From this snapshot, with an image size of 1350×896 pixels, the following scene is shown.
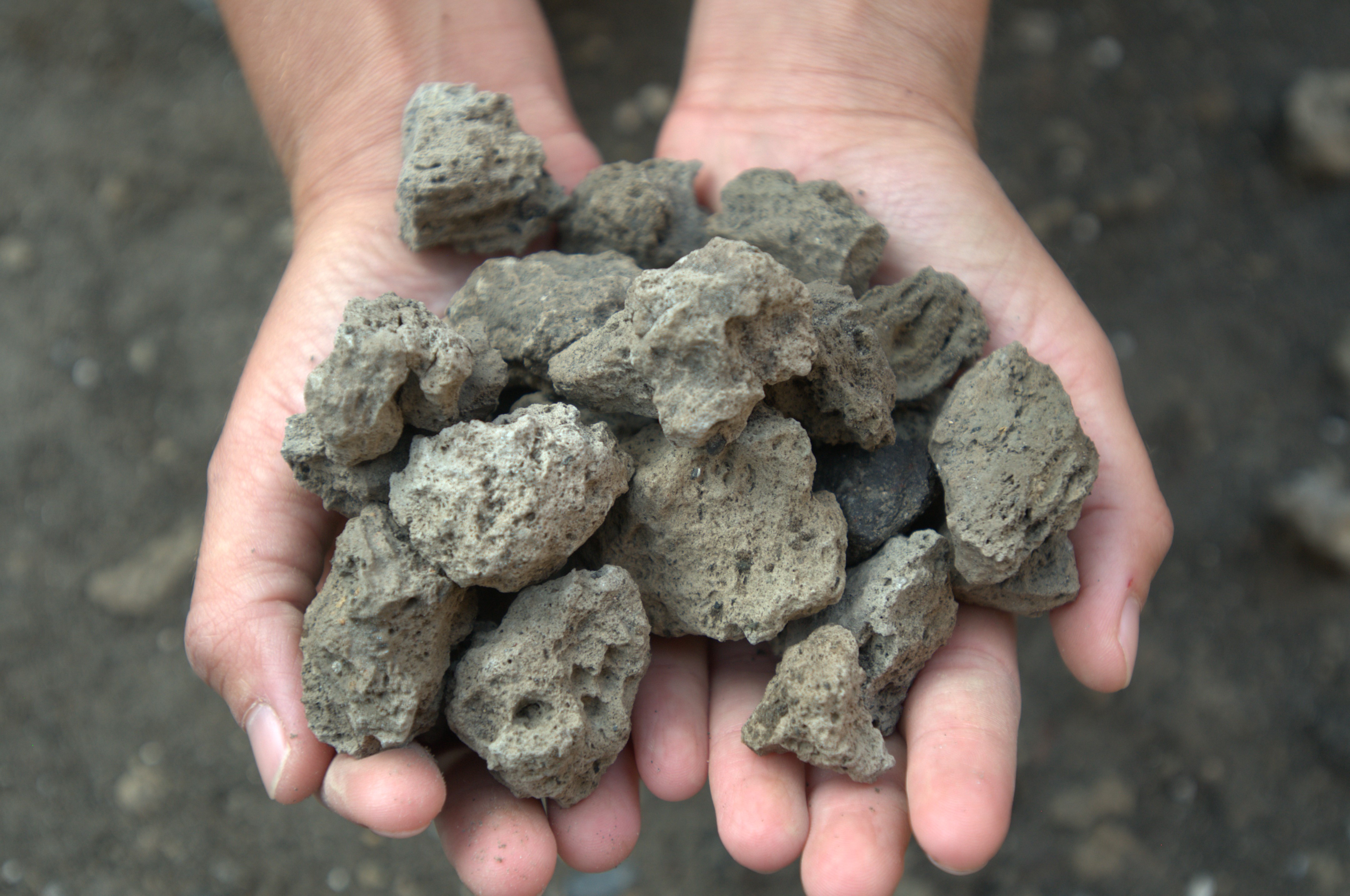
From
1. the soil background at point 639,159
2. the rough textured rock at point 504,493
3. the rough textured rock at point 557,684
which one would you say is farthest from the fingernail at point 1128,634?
the soil background at point 639,159

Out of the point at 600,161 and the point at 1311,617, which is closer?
the point at 600,161

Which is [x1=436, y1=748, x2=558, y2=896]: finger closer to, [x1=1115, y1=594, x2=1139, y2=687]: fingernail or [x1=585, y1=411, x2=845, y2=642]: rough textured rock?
[x1=585, y1=411, x2=845, y2=642]: rough textured rock

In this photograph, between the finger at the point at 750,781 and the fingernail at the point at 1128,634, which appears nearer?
the finger at the point at 750,781

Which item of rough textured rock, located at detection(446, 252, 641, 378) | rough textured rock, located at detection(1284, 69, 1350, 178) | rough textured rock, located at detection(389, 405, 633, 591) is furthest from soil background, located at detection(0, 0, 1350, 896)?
rough textured rock, located at detection(446, 252, 641, 378)

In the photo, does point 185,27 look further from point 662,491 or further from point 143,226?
point 662,491

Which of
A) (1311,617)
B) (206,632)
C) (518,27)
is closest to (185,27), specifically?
(518,27)

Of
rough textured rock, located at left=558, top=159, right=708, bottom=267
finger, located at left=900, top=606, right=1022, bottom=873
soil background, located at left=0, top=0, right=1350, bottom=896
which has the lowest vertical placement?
soil background, located at left=0, top=0, right=1350, bottom=896

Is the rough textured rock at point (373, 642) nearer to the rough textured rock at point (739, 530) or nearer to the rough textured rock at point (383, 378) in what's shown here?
the rough textured rock at point (383, 378)
